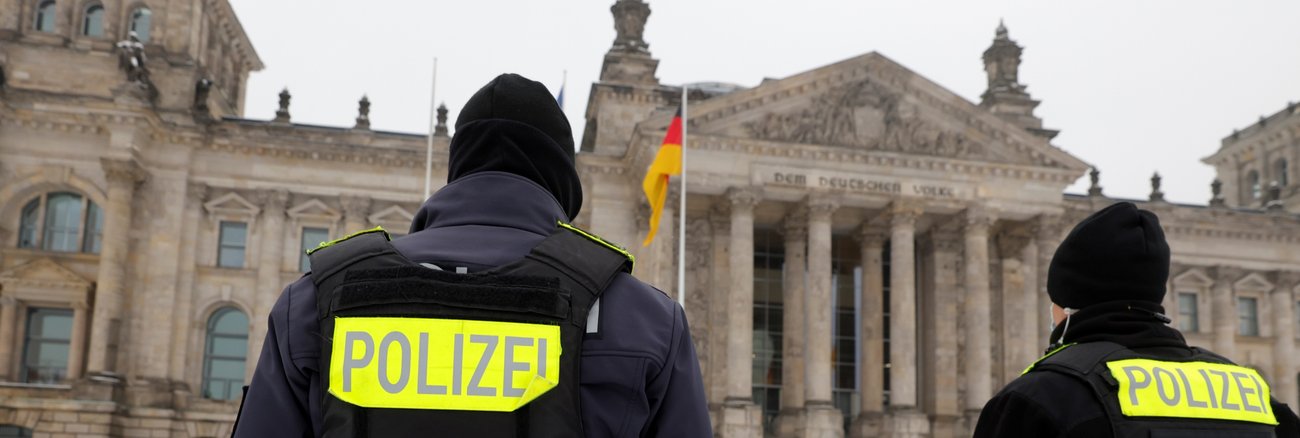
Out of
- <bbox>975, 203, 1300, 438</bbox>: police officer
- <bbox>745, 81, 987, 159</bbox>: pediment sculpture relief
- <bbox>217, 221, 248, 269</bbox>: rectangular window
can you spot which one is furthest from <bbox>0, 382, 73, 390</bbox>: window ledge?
<bbox>975, 203, 1300, 438</bbox>: police officer

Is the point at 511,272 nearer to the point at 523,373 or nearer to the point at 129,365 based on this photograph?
the point at 523,373

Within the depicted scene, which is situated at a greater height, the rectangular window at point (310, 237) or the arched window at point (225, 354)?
the rectangular window at point (310, 237)

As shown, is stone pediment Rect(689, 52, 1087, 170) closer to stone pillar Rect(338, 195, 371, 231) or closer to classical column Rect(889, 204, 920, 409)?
classical column Rect(889, 204, 920, 409)

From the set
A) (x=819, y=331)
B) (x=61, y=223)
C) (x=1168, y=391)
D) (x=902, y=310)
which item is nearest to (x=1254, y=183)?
(x=902, y=310)

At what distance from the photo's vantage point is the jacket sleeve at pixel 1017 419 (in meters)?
4.59

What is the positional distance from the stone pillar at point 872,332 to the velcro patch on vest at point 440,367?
37.0 metres

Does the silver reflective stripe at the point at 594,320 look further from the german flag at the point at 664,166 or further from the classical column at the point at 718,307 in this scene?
the classical column at the point at 718,307

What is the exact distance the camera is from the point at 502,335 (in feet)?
10.1

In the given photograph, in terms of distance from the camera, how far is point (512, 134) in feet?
11.8

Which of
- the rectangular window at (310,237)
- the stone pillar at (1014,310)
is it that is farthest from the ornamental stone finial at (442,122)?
the stone pillar at (1014,310)

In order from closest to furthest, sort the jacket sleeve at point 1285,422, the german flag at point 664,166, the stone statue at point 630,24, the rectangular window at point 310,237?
1. the jacket sleeve at point 1285,422
2. the german flag at point 664,166
3. the rectangular window at point 310,237
4. the stone statue at point 630,24

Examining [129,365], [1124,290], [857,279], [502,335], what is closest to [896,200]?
[857,279]

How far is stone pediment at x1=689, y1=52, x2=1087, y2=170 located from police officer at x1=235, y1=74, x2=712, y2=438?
33.8 metres

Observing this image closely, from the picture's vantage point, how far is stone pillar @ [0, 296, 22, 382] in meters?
34.9
